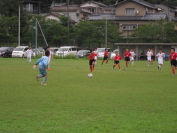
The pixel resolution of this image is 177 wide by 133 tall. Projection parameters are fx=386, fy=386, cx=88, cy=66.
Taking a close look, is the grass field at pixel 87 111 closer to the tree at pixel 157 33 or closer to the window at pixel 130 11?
the tree at pixel 157 33

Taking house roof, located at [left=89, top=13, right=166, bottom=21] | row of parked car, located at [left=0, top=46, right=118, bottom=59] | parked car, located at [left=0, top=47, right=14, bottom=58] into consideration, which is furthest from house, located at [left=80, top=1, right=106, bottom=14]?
parked car, located at [left=0, top=47, right=14, bottom=58]

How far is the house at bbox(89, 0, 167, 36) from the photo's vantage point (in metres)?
70.4

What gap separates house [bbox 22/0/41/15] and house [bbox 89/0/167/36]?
18655 mm

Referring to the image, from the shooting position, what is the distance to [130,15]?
71750 millimetres

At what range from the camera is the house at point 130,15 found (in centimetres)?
7044

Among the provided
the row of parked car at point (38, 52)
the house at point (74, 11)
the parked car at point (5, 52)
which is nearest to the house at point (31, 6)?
the house at point (74, 11)

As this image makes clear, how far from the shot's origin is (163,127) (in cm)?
798

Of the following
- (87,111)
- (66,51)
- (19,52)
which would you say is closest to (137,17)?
(66,51)

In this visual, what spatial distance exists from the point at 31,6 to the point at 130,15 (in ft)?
81.8

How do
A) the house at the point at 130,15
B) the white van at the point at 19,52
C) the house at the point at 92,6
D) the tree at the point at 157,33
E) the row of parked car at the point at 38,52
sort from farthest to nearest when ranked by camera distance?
the house at the point at 92,6
the house at the point at 130,15
the tree at the point at 157,33
the row of parked car at the point at 38,52
the white van at the point at 19,52

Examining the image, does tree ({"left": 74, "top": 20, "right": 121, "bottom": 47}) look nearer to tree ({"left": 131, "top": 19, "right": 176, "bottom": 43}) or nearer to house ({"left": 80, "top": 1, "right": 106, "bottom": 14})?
tree ({"left": 131, "top": 19, "right": 176, "bottom": 43})

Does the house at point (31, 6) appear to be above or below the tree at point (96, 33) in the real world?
above

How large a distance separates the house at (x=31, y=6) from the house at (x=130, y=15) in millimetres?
18655

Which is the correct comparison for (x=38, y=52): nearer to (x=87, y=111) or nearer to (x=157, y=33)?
(x=157, y=33)
